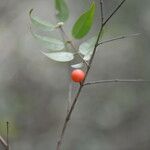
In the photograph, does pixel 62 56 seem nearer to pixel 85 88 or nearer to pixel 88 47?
pixel 88 47

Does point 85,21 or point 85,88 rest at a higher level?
point 85,21

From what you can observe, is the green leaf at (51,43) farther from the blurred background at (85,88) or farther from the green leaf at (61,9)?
the blurred background at (85,88)

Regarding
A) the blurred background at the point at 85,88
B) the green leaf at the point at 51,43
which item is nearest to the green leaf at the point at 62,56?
the green leaf at the point at 51,43

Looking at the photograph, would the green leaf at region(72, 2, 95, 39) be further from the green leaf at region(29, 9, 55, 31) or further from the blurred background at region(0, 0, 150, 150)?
the blurred background at region(0, 0, 150, 150)

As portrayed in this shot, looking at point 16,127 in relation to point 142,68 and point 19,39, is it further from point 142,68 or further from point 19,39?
point 142,68

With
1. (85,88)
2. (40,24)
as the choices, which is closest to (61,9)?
(40,24)

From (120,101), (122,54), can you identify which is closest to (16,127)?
(120,101)
